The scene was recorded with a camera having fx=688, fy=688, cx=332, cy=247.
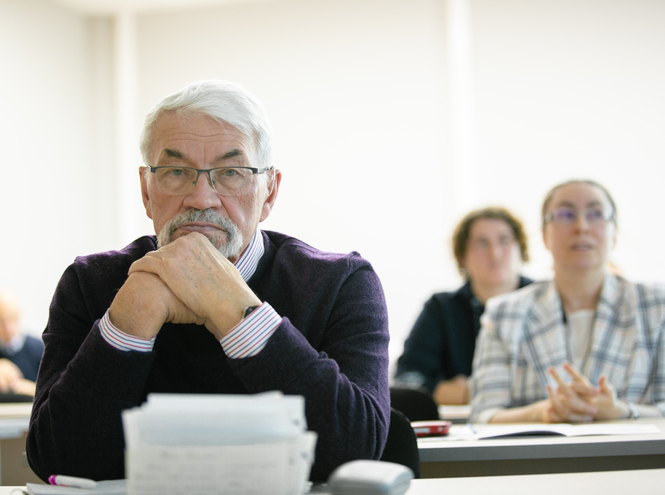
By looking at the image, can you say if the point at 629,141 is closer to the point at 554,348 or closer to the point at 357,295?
the point at 554,348

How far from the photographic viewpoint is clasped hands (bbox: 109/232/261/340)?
1150mm

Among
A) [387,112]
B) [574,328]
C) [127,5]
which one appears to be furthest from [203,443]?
[127,5]

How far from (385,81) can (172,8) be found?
209 centimetres

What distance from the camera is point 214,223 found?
1.37 m

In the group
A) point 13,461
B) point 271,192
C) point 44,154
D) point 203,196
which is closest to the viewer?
point 203,196

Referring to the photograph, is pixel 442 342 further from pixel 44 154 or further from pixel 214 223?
pixel 44 154

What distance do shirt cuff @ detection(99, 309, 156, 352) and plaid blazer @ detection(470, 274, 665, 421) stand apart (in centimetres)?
153

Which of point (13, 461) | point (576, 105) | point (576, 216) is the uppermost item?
point (576, 105)

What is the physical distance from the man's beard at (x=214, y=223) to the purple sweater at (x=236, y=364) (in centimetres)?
11

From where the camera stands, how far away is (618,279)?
8.59ft

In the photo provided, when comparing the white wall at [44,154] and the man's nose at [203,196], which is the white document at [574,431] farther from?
the white wall at [44,154]

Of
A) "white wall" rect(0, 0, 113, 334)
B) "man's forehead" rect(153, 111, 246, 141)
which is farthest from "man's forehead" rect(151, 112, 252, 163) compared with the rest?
"white wall" rect(0, 0, 113, 334)

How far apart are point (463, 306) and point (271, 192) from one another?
7.19 ft

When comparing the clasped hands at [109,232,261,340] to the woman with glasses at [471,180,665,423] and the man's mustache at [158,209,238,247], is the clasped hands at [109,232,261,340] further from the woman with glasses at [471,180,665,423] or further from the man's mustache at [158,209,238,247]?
the woman with glasses at [471,180,665,423]
